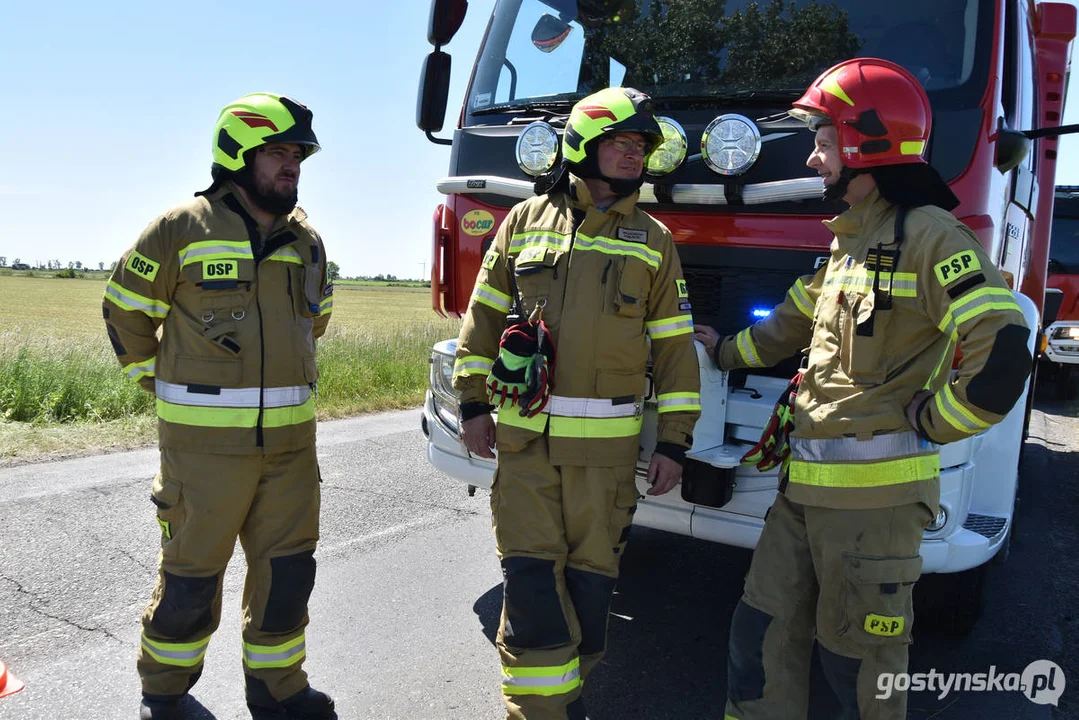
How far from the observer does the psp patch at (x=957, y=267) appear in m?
2.05

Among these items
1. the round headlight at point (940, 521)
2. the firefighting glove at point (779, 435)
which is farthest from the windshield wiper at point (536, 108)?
the round headlight at point (940, 521)

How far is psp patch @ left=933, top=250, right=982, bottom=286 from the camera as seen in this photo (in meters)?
2.05

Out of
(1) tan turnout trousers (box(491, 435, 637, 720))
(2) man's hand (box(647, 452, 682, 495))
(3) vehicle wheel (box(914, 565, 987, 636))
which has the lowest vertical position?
(3) vehicle wheel (box(914, 565, 987, 636))

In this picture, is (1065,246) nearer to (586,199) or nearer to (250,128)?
(586,199)

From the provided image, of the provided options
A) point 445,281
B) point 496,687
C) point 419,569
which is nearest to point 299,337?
point 445,281

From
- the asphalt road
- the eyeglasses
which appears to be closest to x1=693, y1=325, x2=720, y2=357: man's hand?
the eyeglasses

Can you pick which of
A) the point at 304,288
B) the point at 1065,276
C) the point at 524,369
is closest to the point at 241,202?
the point at 304,288

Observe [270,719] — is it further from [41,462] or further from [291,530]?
[41,462]

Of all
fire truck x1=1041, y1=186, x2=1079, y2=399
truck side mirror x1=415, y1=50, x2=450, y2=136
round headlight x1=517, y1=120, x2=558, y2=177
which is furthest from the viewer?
fire truck x1=1041, y1=186, x2=1079, y2=399

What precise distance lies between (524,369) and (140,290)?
1252 millimetres

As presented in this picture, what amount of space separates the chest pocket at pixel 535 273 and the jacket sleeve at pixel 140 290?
3.64 feet

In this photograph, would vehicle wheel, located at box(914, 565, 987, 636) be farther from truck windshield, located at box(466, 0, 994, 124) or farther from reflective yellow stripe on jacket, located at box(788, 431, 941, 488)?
truck windshield, located at box(466, 0, 994, 124)

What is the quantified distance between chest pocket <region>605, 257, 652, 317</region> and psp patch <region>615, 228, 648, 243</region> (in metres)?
0.07

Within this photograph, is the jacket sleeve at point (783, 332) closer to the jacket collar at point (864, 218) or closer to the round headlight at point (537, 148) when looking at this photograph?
the jacket collar at point (864, 218)
